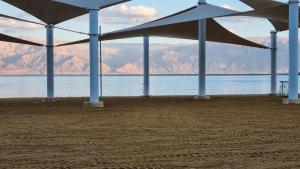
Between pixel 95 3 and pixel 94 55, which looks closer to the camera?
pixel 95 3

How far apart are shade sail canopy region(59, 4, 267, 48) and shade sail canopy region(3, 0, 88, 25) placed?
4.19 feet

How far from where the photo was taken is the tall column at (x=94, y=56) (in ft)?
53.0

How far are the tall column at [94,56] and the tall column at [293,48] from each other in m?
6.12

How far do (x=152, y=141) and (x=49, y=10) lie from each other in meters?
14.3

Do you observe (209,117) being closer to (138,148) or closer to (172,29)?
(138,148)

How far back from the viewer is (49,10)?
21453 mm

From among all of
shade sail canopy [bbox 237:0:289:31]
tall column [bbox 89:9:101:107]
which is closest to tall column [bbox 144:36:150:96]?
shade sail canopy [bbox 237:0:289:31]

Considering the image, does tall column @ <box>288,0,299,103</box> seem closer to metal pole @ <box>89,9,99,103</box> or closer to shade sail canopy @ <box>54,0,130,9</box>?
shade sail canopy @ <box>54,0,130,9</box>

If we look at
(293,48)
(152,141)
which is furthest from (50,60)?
(152,141)

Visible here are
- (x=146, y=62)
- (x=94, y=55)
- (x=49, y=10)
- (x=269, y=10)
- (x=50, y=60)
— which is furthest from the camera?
(x=146, y=62)

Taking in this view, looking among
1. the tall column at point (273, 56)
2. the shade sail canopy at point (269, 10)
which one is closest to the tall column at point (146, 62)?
the shade sail canopy at point (269, 10)

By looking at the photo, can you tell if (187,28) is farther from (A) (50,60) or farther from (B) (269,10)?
(A) (50,60)

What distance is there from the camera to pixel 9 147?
7.79 m

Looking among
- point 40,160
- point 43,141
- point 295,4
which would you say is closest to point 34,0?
point 295,4
